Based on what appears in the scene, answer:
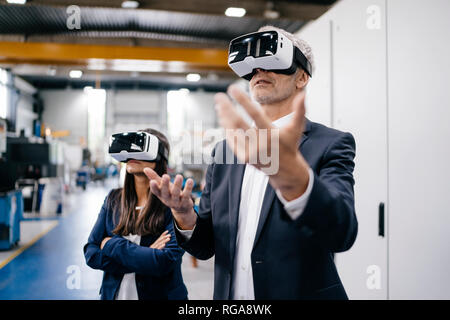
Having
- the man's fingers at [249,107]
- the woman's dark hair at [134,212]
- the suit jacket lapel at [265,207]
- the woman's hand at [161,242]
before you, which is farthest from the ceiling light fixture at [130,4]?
the man's fingers at [249,107]

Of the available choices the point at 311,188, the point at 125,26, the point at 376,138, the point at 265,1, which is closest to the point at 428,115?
the point at 376,138

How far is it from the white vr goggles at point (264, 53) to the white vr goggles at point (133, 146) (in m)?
0.67

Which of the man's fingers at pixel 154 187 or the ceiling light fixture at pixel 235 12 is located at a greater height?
the ceiling light fixture at pixel 235 12

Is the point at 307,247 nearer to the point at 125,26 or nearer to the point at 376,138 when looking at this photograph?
the point at 376,138

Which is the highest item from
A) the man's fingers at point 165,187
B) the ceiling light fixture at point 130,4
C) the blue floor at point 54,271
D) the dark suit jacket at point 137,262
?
the ceiling light fixture at point 130,4

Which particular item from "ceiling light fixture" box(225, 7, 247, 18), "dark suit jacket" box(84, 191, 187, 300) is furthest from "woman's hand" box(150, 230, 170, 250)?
"ceiling light fixture" box(225, 7, 247, 18)

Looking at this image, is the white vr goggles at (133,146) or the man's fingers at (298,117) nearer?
the man's fingers at (298,117)

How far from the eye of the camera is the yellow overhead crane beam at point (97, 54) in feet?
11.1

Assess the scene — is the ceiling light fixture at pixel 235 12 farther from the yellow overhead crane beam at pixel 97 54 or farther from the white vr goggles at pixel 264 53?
the white vr goggles at pixel 264 53

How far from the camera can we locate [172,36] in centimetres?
416

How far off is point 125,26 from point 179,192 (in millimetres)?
3312

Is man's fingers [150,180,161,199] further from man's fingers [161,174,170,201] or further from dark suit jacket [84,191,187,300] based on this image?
dark suit jacket [84,191,187,300]

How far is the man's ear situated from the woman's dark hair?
0.81m

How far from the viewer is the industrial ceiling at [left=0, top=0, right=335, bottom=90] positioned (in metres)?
2.92
